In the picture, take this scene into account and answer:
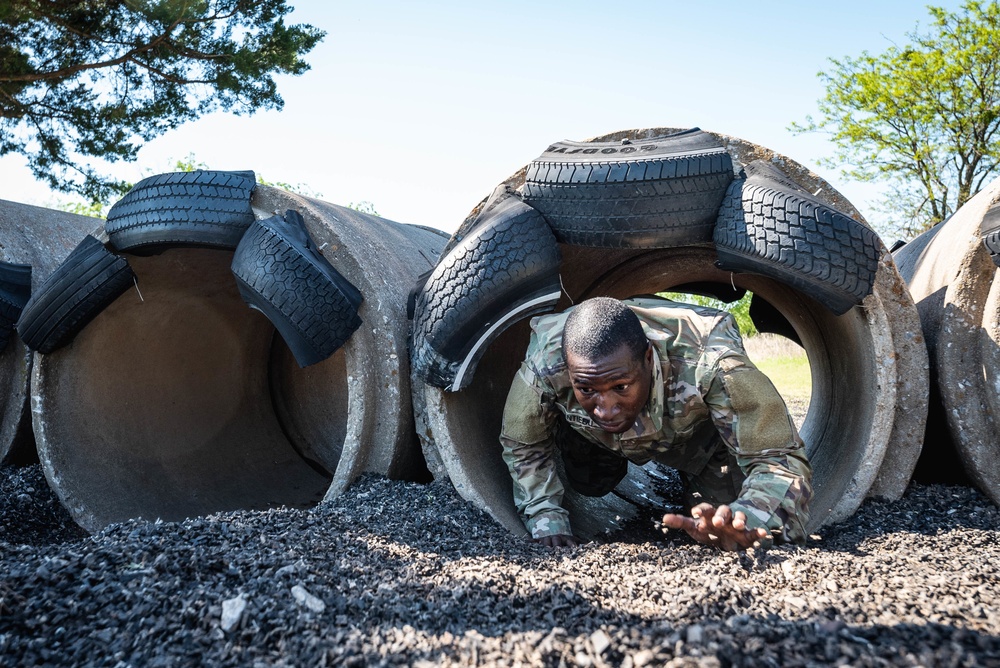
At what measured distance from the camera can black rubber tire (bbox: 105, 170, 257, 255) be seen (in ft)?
12.1

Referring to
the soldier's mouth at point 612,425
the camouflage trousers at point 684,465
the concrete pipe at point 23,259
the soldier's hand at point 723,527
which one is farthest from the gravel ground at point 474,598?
the concrete pipe at point 23,259

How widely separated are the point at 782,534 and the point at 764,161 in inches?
60.8

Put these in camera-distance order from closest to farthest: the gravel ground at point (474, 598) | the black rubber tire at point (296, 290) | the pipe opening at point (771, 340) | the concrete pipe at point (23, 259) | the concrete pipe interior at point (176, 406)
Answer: the gravel ground at point (474, 598), the black rubber tire at point (296, 290), the concrete pipe interior at point (176, 406), the concrete pipe at point (23, 259), the pipe opening at point (771, 340)

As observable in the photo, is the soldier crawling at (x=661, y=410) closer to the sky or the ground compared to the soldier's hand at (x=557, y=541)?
closer to the sky

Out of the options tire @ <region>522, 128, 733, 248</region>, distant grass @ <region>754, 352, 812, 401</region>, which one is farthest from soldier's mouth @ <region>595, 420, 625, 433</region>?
distant grass @ <region>754, 352, 812, 401</region>

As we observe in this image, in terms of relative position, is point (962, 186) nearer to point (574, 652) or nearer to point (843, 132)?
point (843, 132)

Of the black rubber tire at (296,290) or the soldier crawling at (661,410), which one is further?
the black rubber tire at (296,290)

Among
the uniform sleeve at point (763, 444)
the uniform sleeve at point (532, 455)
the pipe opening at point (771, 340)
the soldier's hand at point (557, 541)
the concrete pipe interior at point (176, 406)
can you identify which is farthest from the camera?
the pipe opening at point (771, 340)

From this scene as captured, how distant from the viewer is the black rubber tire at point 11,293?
4.23 m

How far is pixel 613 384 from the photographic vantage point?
2918 mm

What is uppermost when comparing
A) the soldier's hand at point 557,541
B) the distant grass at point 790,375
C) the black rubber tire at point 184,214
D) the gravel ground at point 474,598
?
the black rubber tire at point 184,214

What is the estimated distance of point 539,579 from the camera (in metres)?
2.47

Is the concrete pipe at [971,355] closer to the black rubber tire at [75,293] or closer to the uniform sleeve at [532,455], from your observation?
the uniform sleeve at [532,455]

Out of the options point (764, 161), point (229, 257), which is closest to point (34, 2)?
point (229, 257)
